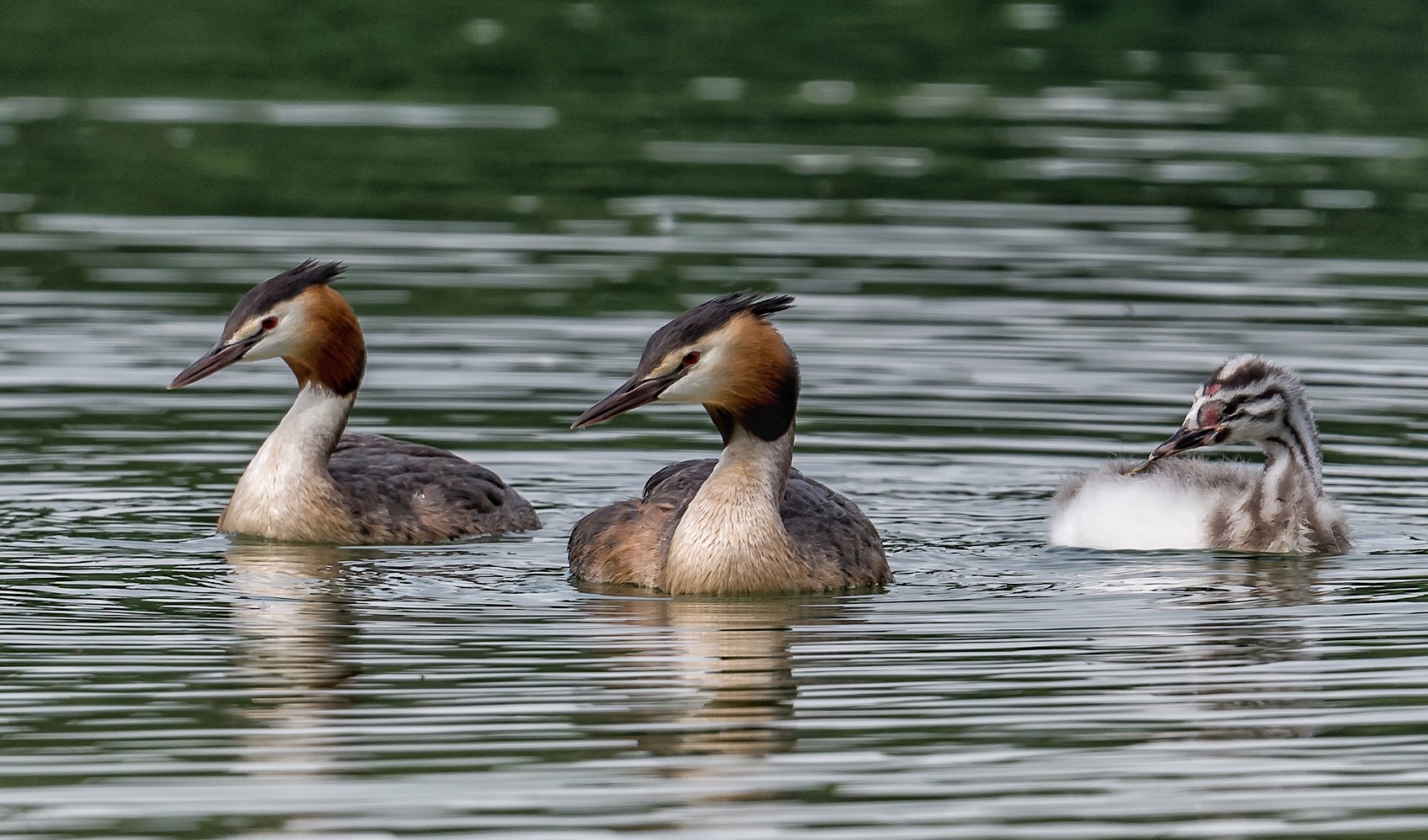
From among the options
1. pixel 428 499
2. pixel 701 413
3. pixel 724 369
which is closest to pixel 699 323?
pixel 724 369

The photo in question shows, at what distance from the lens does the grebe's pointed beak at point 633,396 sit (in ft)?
34.2

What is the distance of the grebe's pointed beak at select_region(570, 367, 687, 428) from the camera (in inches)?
410

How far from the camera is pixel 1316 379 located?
603 inches

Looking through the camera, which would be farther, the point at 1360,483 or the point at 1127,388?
the point at 1127,388

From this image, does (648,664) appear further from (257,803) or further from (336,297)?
(336,297)

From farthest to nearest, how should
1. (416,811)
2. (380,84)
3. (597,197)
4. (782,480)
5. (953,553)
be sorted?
(380,84), (597,197), (953,553), (782,480), (416,811)

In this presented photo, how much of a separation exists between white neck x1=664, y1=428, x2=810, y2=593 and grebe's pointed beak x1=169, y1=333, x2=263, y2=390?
255 centimetres

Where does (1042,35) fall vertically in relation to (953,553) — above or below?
above

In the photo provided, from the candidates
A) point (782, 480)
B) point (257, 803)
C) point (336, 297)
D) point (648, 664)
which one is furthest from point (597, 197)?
point (257, 803)

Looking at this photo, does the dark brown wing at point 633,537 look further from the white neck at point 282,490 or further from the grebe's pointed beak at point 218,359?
the grebe's pointed beak at point 218,359

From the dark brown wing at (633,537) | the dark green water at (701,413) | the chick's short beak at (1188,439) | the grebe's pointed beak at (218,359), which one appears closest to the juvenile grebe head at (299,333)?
the grebe's pointed beak at (218,359)

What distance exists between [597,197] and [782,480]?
32.1 feet

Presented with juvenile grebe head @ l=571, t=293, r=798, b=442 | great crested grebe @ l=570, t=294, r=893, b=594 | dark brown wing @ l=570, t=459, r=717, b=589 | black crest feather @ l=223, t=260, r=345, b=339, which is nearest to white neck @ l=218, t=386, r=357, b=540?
black crest feather @ l=223, t=260, r=345, b=339

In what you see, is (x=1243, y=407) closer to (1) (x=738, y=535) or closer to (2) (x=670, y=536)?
(1) (x=738, y=535)
